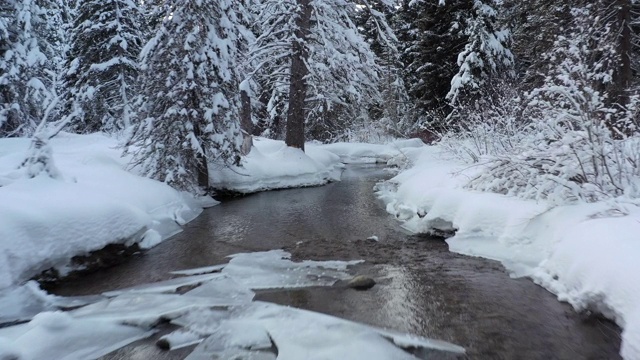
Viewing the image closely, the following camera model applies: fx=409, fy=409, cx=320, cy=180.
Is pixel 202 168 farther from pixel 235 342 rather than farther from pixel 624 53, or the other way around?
pixel 624 53

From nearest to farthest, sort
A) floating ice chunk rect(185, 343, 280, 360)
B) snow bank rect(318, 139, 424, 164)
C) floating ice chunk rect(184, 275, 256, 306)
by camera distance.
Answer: floating ice chunk rect(185, 343, 280, 360)
floating ice chunk rect(184, 275, 256, 306)
snow bank rect(318, 139, 424, 164)

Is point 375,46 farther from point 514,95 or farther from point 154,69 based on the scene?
point 154,69

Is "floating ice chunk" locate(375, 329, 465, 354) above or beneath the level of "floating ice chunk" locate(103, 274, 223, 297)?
above

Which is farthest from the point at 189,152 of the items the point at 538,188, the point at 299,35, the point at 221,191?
the point at 538,188

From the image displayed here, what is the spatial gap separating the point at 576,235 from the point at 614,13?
801 cm

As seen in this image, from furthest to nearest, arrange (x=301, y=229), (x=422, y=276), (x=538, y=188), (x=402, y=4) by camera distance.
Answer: (x=402, y=4) < (x=301, y=229) < (x=538, y=188) < (x=422, y=276)

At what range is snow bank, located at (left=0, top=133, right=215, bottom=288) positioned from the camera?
4.79 meters

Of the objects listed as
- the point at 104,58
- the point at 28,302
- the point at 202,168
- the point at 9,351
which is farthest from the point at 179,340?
the point at 104,58

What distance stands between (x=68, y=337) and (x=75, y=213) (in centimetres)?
252

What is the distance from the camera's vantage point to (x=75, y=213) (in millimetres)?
5656

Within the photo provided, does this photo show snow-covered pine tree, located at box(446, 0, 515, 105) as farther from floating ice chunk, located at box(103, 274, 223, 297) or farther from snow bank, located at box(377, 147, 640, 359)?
floating ice chunk, located at box(103, 274, 223, 297)

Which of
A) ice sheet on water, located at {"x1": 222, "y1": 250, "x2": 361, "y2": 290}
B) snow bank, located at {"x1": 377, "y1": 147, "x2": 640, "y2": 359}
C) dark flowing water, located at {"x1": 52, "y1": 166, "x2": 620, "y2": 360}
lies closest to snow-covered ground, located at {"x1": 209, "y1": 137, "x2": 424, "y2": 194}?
dark flowing water, located at {"x1": 52, "y1": 166, "x2": 620, "y2": 360}

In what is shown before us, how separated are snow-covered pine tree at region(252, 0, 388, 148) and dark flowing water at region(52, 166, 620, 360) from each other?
21.8ft

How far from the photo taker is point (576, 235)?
449cm
